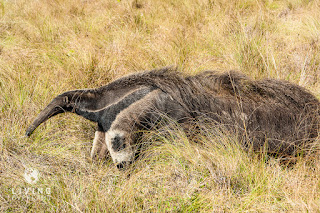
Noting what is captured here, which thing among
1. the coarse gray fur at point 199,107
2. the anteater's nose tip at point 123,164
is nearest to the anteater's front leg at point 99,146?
the coarse gray fur at point 199,107

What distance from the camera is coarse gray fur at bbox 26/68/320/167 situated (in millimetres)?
3215

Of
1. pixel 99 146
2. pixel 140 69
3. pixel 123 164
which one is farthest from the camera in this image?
pixel 140 69

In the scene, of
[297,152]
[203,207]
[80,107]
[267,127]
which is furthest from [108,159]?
[297,152]

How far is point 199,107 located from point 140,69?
2.19 meters

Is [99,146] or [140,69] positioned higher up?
[140,69]

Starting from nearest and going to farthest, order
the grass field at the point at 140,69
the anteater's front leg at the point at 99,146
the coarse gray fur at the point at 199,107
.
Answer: the grass field at the point at 140,69
the coarse gray fur at the point at 199,107
the anteater's front leg at the point at 99,146

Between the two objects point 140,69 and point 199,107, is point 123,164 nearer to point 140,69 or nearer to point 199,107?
point 199,107

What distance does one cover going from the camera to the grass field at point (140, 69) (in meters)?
2.46

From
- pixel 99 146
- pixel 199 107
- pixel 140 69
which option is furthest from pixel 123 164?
pixel 140 69

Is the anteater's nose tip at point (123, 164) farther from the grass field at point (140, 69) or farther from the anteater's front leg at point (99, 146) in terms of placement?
the anteater's front leg at point (99, 146)

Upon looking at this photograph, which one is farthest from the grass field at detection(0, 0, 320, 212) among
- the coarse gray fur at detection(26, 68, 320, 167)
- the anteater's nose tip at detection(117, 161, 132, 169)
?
the coarse gray fur at detection(26, 68, 320, 167)

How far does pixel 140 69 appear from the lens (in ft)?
17.0

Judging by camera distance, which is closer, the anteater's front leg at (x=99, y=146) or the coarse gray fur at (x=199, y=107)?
the coarse gray fur at (x=199, y=107)

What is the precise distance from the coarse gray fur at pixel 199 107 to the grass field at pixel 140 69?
24 cm
